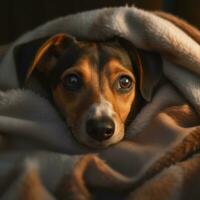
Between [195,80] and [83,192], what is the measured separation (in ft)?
1.73

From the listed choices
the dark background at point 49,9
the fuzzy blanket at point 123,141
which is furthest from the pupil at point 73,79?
the dark background at point 49,9

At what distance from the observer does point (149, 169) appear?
4.06 ft

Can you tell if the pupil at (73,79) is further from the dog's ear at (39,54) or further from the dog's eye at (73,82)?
the dog's ear at (39,54)

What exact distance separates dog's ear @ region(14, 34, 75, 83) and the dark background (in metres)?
0.36

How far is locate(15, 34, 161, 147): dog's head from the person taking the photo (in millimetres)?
1419

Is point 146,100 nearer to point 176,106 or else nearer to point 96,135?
point 176,106

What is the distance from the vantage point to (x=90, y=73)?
4.77ft

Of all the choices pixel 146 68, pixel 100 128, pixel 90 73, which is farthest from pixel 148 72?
pixel 100 128

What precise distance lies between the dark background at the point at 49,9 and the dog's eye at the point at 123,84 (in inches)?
18.1

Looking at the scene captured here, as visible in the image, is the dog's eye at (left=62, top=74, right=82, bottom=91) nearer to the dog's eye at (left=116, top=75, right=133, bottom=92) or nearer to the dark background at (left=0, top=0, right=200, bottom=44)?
the dog's eye at (left=116, top=75, right=133, bottom=92)

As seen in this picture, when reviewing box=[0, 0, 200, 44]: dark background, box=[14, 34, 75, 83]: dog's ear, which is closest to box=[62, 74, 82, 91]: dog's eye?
box=[14, 34, 75, 83]: dog's ear

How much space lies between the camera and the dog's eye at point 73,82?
4.80 ft

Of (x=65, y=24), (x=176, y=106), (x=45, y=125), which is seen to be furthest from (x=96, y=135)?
(x=65, y=24)

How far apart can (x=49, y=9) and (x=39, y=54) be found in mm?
467
